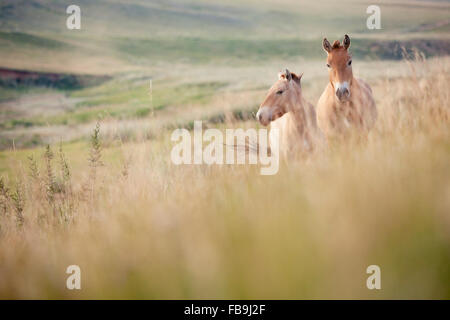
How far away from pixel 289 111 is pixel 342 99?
2.85 ft

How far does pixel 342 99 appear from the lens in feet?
23.7

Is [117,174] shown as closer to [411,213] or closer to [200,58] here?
[411,213]

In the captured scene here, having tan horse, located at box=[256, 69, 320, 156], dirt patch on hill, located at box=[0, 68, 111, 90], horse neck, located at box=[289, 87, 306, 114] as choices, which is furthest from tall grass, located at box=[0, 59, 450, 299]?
dirt patch on hill, located at box=[0, 68, 111, 90]

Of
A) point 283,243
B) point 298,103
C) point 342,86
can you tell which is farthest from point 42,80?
point 283,243

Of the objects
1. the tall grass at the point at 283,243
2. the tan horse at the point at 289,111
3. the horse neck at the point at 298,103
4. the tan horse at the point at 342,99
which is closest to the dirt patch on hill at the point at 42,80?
the tan horse at the point at 342,99

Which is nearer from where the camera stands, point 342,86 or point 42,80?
point 342,86

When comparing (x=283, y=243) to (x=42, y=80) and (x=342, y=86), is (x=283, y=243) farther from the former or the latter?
(x=42, y=80)

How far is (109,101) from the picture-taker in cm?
5344

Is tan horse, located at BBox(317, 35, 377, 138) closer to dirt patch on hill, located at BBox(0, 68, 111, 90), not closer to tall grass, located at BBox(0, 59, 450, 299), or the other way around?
tall grass, located at BBox(0, 59, 450, 299)

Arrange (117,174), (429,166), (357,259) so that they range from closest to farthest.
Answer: (357,259) → (429,166) → (117,174)

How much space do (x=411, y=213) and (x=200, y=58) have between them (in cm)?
10017

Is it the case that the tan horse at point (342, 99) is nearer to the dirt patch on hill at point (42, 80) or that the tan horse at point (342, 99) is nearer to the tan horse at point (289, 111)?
the tan horse at point (289, 111)

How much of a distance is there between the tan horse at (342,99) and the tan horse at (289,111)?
60 cm
